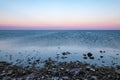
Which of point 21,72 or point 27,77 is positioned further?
point 21,72

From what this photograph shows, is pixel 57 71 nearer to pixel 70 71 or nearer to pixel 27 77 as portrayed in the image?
pixel 70 71

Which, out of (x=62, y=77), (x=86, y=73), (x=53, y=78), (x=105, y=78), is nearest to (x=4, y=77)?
(x=53, y=78)

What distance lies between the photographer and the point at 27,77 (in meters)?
11.5

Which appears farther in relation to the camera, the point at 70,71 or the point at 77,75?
the point at 70,71

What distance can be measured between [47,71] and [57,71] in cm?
91

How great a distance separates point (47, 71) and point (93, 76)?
13.4 feet

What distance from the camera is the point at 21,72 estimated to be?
498 inches

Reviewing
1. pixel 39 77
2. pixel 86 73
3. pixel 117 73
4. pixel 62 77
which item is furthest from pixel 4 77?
pixel 117 73

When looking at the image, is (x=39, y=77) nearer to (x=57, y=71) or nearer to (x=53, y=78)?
(x=53, y=78)

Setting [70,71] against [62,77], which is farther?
[70,71]

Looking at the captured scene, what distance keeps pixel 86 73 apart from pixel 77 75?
3.02 feet

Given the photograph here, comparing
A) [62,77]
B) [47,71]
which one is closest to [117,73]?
[62,77]

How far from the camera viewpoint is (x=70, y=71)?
12.6 m

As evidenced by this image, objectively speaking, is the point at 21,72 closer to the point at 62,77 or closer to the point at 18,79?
the point at 18,79
